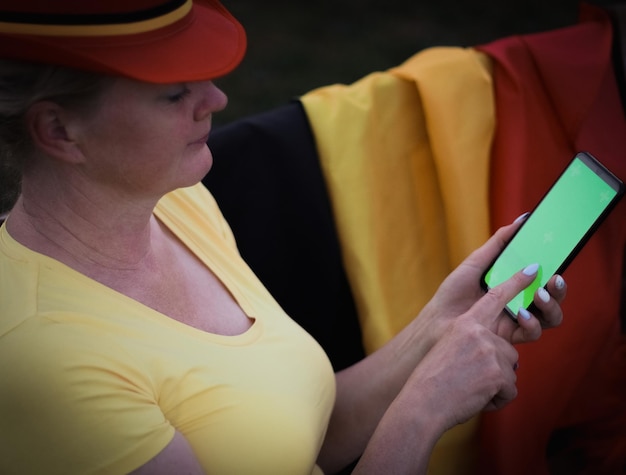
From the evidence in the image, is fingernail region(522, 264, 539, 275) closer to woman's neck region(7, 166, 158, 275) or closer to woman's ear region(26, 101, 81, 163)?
woman's neck region(7, 166, 158, 275)

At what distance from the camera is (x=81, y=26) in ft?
3.57

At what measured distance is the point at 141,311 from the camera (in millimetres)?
1237

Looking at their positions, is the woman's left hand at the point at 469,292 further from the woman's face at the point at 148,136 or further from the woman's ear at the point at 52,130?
the woman's ear at the point at 52,130

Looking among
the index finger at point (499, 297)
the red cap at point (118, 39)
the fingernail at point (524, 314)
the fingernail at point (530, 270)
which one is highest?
the red cap at point (118, 39)

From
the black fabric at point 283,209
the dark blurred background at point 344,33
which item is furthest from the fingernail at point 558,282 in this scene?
the dark blurred background at point 344,33

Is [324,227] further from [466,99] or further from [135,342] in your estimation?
[135,342]

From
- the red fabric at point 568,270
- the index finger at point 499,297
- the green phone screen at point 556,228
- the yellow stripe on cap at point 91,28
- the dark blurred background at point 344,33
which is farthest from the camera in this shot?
the dark blurred background at point 344,33

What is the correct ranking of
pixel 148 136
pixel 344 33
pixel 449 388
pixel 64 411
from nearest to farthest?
pixel 64 411 → pixel 148 136 → pixel 449 388 → pixel 344 33

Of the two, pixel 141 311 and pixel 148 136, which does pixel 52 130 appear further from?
pixel 141 311

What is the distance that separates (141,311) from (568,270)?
108 centimetres

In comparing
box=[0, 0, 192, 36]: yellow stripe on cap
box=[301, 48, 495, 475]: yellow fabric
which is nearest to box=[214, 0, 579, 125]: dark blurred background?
box=[301, 48, 495, 475]: yellow fabric

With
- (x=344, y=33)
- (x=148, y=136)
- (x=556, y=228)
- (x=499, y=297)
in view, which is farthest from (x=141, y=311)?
(x=344, y=33)

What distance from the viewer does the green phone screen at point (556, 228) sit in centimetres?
144

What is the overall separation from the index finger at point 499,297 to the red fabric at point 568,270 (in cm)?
57
